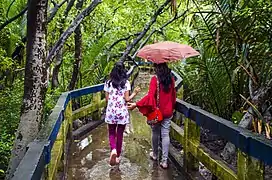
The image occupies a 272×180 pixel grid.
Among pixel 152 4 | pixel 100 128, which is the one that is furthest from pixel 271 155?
pixel 152 4

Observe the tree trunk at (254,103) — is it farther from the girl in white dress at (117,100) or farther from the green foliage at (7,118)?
the green foliage at (7,118)

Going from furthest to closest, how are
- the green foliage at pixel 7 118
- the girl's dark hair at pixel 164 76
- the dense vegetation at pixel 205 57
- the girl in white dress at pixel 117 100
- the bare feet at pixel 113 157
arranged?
the green foliage at pixel 7 118 < the girl in white dress at pixel 117 100 < the girl's dark hair at pixel 164 76 < the bare feet at pixel 113 157 < the dense vegetation at pixel 205 57

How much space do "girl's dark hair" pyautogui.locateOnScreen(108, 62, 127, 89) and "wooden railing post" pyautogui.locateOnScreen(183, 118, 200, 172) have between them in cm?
128

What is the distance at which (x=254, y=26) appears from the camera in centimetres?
545

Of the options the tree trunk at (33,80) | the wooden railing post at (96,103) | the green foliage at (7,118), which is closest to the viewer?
the tree trunk at (33,80)

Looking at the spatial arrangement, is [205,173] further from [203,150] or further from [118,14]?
[118,14]

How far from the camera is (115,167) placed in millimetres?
5609

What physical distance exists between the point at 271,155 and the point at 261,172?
330 millimetres

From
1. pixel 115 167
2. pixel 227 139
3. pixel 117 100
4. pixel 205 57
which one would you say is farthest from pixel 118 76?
pixel 227 139

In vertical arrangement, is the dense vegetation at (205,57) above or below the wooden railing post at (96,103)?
above

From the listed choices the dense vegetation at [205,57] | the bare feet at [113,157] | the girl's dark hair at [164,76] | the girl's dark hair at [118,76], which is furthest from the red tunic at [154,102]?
→ the dense vegetation at [205,57]

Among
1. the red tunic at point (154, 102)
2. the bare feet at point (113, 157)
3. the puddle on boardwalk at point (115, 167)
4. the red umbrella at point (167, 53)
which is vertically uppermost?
the red umbrella at point (167, 53)

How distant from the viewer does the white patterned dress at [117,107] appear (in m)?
5.81

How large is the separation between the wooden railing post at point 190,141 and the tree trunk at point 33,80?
74.5 inches
